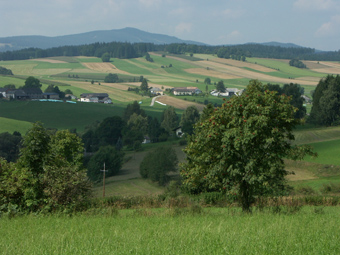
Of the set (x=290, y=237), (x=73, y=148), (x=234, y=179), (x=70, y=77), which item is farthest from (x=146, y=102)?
(x=290, y=237)

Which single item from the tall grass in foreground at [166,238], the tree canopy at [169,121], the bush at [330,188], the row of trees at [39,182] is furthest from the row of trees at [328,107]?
the tall grass in foreground at [166,238]

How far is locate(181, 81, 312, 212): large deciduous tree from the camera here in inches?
747

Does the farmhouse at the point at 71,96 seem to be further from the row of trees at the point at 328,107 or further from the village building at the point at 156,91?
the row of trees at the point at 328,107

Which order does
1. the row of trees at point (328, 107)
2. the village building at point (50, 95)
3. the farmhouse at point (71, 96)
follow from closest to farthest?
the row of trees at point (328, 107)
the village building at point (50, 95)
the farmhouse at point (71, 96)

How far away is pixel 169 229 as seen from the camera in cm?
1260

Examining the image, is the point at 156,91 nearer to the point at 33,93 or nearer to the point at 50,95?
the point at 50,95

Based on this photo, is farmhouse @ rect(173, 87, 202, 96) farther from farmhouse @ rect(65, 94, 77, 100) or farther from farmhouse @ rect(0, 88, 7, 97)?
farmhouse @ rect(0, 88, 7, 97)

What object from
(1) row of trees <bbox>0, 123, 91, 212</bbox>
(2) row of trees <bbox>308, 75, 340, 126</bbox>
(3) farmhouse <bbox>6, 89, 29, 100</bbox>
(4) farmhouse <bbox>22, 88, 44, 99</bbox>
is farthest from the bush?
(4) farmhouse <bbox>22, 88, 44, 99</bbox>

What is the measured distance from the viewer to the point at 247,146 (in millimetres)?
19250

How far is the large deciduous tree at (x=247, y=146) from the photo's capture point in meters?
19.0

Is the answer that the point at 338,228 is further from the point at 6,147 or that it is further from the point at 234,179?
the point at 6,147

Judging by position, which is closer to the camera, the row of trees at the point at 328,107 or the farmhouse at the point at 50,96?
the row of trees at the point at 328,107

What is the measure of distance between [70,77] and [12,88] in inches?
1800

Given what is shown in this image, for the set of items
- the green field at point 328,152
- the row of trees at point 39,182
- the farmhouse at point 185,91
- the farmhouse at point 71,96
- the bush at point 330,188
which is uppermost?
the row of trees at point 39,182
